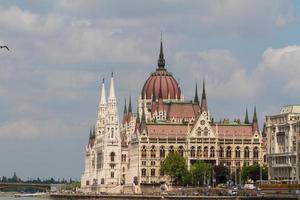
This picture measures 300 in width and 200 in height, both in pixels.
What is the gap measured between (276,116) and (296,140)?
38.3 feet

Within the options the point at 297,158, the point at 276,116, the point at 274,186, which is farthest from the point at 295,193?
the point at 276,116

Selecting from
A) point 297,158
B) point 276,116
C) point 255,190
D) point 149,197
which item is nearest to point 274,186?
point 255,190

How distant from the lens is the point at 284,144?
182125 millimetres

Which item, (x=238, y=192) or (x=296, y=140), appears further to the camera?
(x=296, y=140)

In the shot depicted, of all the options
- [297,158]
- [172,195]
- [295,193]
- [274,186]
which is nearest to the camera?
[295,193]

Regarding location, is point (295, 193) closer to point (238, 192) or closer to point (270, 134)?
point (238, 192)

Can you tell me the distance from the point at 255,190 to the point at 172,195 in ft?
90.4

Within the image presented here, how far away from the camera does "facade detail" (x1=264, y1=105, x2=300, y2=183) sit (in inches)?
6929

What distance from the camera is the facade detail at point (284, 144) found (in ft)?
577

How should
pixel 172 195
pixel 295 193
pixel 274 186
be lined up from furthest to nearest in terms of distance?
1. pixel 172 195
2. pixel 274 186
3. pixel 295 193

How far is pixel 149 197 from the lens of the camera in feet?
638

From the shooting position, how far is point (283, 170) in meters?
183

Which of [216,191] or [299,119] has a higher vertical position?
[299,119]

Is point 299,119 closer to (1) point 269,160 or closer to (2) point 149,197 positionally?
(1) point 269,160
